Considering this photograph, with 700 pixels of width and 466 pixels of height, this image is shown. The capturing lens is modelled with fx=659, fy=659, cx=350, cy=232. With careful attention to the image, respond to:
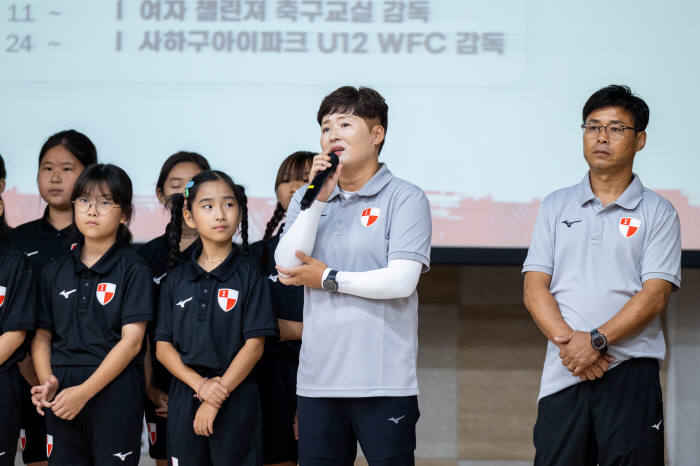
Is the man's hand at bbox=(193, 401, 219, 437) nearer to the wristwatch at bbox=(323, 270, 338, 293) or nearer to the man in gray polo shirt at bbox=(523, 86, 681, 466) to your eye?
the wristwatch at bbox=(323, 270, 338, 293)

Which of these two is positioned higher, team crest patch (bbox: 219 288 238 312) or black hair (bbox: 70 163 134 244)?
black hair (bbox: 70 163 134 244)

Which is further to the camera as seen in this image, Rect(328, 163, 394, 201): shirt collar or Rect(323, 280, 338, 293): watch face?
Rect(328, 163, 394, 201): shirt collar

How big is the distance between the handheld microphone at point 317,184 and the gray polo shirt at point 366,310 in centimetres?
12

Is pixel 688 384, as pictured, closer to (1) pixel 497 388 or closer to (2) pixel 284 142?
(1) pixel 497 388

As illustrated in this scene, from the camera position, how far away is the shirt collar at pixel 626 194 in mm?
1978

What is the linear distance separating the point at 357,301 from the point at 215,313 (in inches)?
20.6

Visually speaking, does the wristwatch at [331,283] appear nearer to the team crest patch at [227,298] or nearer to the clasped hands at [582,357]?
the team crest patch at [227,298]

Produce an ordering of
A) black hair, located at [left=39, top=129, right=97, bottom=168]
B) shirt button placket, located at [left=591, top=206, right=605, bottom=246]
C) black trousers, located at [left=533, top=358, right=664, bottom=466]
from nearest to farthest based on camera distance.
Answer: black trousers, located at [left=533, top=358, right=664, bottom=466] → shirt button placket, located at [left=591, top=206, right=605, bottom=246] → black hair, located at [left=39, top=129, right=97, bottom=168]

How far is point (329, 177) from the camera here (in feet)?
6.16

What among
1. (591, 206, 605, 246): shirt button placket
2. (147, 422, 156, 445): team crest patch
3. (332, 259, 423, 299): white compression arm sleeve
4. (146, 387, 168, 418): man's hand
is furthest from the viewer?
(147, 422, 156, 445): team crest patch

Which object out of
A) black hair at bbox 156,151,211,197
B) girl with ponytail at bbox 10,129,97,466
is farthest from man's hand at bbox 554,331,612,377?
girl with ponytail at bbox 10,129,97,466

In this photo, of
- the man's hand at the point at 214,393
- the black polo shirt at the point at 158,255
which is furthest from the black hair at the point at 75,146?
the man's hand at the point at 214,393

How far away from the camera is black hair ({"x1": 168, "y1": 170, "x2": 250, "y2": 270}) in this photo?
2223 mm

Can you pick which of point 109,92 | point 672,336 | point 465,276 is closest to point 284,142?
point 109,92
